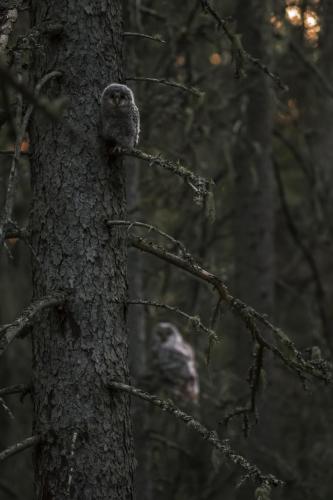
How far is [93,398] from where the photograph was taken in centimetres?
354

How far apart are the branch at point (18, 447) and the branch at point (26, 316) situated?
47 cm

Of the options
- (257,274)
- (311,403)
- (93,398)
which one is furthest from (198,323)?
(311,403)

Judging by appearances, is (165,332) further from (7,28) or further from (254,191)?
(7,28)

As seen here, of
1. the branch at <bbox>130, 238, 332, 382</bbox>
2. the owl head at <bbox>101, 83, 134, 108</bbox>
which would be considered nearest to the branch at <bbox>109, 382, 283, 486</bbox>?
the branch at <bbox>130, 238, 332, 382</bbox>

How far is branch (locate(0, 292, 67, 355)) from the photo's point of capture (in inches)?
121

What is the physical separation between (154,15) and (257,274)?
292 centimetres

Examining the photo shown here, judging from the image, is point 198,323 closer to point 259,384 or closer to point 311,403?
point 259,384

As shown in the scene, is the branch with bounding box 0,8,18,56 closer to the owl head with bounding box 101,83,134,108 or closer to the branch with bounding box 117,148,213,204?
the owl head with bounding box 101,83,134,108

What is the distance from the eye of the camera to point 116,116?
12.3 ft

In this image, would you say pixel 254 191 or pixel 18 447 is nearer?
pixel 18 447

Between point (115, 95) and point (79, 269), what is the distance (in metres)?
0.90

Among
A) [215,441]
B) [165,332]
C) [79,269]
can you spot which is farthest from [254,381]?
[165,332]

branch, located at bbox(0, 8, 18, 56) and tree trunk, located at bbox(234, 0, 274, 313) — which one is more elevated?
tree trunk, located at bbox(234, 0, 274, 313)

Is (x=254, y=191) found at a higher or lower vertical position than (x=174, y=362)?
higher
